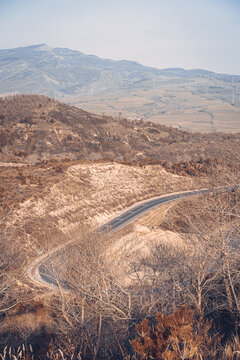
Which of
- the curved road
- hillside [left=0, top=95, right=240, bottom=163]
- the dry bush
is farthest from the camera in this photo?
hillside [left=0, top=95, right=240, bottom=163]

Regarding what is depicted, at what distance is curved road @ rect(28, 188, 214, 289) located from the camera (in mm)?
26686

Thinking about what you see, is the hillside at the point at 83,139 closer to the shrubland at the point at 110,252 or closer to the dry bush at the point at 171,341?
the shrubland at the point at 110,252

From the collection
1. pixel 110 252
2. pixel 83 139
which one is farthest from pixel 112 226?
pixel 83 139

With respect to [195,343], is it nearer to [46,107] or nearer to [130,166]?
[130,166]

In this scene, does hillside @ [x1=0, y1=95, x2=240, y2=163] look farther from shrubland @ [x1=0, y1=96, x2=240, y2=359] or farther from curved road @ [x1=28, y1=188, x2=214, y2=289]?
curved road @ [x1=28, y1=188, x2=214, y2=289]

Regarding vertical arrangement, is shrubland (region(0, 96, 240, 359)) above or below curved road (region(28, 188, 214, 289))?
above

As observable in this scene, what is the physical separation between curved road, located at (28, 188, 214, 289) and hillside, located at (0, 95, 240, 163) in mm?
18155

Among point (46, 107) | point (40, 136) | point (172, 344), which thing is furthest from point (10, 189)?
point (46, 107)

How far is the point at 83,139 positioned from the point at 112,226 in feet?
198

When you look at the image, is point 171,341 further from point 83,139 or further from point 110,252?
point 83,139

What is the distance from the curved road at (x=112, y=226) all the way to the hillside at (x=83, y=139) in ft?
59.6

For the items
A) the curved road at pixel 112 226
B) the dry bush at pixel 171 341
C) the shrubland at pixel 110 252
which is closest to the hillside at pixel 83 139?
the shrubland at pixel 110 252

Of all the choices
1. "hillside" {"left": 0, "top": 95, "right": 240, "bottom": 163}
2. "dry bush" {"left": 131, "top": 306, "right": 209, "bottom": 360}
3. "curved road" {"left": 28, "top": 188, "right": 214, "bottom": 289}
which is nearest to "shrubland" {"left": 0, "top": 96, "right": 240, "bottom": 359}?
"dry bush" {"left": 131, "top": 306, "right": 209, "bottom": 360}

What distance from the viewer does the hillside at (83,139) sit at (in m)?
84.6
